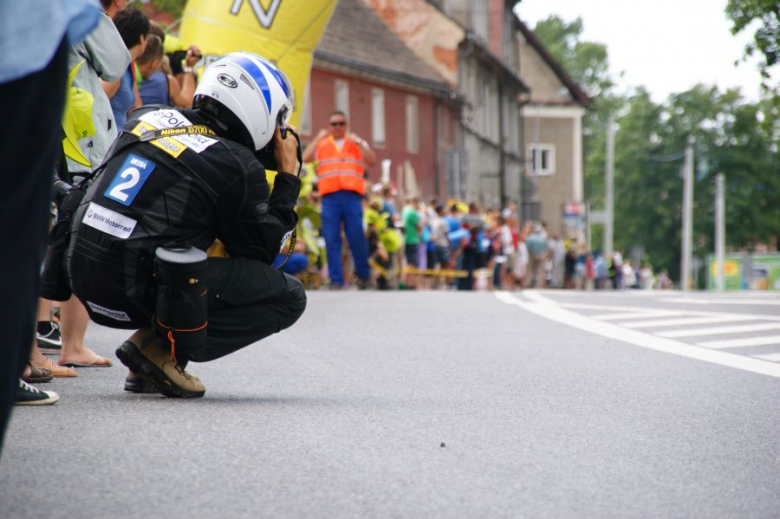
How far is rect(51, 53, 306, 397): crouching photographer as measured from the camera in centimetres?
544

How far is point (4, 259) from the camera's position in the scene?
2830mm

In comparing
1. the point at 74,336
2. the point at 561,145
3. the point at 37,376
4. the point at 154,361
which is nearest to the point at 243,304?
the point at 154,361

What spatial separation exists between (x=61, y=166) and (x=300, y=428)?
2305mm

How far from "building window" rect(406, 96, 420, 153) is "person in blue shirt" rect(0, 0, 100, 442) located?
142 ft

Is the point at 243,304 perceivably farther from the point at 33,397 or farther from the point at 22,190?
the point at 22,190

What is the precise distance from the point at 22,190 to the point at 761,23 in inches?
696

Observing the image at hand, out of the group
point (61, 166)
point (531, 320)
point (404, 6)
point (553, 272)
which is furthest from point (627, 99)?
point (61, 166)

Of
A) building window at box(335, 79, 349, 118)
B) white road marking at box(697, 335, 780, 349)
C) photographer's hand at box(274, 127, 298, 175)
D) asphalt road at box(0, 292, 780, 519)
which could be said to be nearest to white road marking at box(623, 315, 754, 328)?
white road marking at box(697, 335, 780, 349)

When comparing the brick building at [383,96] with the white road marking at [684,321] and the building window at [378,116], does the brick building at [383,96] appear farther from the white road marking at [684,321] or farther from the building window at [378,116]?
the white road marking at [684,321]

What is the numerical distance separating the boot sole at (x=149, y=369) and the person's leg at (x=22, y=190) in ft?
9.55

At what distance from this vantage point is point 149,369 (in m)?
5.84

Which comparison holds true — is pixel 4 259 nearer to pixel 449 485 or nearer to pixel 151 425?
pixel 449 485

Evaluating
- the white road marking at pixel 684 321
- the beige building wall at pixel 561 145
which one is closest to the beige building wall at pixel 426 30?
the beige building wall at pixel 561 145

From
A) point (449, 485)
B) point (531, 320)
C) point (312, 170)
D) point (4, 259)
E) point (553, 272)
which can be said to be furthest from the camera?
point (553, 272)
